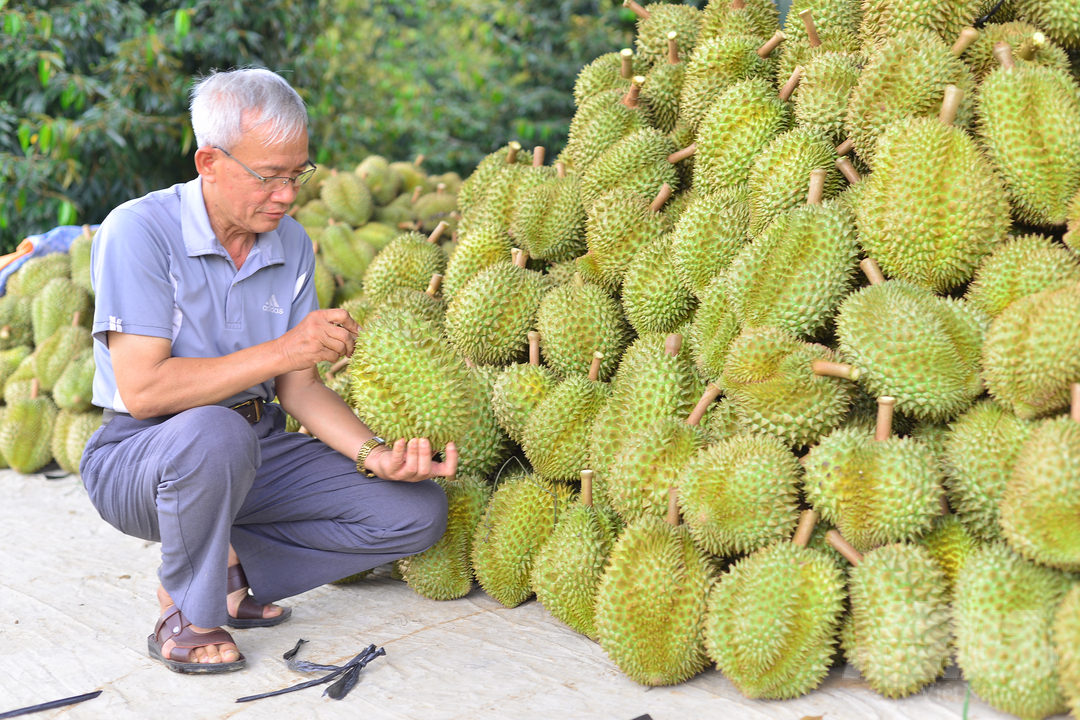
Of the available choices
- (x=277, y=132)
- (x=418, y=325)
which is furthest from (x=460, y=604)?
(x=277, y=132)

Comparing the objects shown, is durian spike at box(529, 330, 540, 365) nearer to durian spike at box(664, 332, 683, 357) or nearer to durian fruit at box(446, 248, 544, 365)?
durian fruit at box(446, 248, 544, 365)

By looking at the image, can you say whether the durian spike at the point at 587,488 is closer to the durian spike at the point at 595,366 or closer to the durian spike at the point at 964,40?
the durian spike at the point at 595,366

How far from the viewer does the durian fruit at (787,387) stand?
2.06m

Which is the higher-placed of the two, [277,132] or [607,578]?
[277,132]

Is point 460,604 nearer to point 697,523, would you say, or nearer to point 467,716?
point 467,716

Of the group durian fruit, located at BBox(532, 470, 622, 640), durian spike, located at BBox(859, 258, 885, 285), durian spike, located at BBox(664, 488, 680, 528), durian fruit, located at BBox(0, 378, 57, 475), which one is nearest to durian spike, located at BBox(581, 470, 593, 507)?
durian fruit, located at BBox(532, 470, 622, 640)

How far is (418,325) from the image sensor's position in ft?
7.75

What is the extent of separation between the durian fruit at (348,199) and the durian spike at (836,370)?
339cm

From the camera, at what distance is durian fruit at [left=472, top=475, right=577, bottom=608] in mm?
2508

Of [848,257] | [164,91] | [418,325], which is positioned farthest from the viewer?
[164,91]

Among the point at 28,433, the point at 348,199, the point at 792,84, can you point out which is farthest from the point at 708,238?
the point at 28,433

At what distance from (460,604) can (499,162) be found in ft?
5.89

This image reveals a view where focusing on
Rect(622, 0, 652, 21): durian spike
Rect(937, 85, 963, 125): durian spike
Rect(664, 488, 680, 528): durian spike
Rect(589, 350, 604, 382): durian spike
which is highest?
Rect(622, 0, 652, 21): durian spike

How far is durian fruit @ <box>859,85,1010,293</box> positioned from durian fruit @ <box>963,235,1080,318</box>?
5cm
